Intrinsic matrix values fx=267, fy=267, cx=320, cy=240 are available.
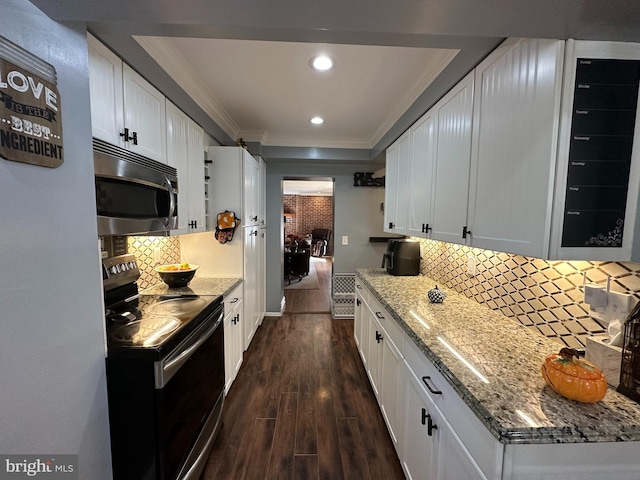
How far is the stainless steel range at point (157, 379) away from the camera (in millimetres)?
1170

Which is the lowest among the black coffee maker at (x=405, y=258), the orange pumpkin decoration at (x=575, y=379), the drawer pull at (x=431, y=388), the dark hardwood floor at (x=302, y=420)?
the dark hardwood floor at (x=302, y=420)

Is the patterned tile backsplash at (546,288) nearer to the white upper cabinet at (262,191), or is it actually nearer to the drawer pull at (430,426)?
the drawer pull at (430,426)

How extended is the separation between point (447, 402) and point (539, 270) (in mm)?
840

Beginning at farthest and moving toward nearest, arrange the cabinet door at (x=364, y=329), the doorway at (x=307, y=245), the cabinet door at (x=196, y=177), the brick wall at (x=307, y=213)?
1. the brick wall at (x=307, y=213)
2. the doorway at (x=307, y=245)
3. the cabinet door at (x=364, y=329)
4. the cabinet door at (x=196, y=177)

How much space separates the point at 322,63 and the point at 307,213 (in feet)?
30.4

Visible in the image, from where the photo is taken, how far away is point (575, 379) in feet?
2.77

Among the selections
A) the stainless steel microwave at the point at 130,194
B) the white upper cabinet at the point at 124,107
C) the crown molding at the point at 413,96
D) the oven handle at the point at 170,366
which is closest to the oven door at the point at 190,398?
the oven handle at the point at 170,366

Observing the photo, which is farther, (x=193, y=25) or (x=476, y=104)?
(x=476, y=104)

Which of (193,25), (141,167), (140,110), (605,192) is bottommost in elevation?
(605,192)

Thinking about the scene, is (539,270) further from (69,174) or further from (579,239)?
(69,174)

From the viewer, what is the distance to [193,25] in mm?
1026

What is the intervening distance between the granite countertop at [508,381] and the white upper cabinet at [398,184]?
40.8 inches

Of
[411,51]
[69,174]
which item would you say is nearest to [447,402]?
[69,174]

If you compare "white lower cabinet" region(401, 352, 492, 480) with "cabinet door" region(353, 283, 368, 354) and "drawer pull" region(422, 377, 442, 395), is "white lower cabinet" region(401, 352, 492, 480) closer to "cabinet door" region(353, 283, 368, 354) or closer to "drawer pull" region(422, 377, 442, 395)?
"drawer pull" region(422, 377, 442, 395)
